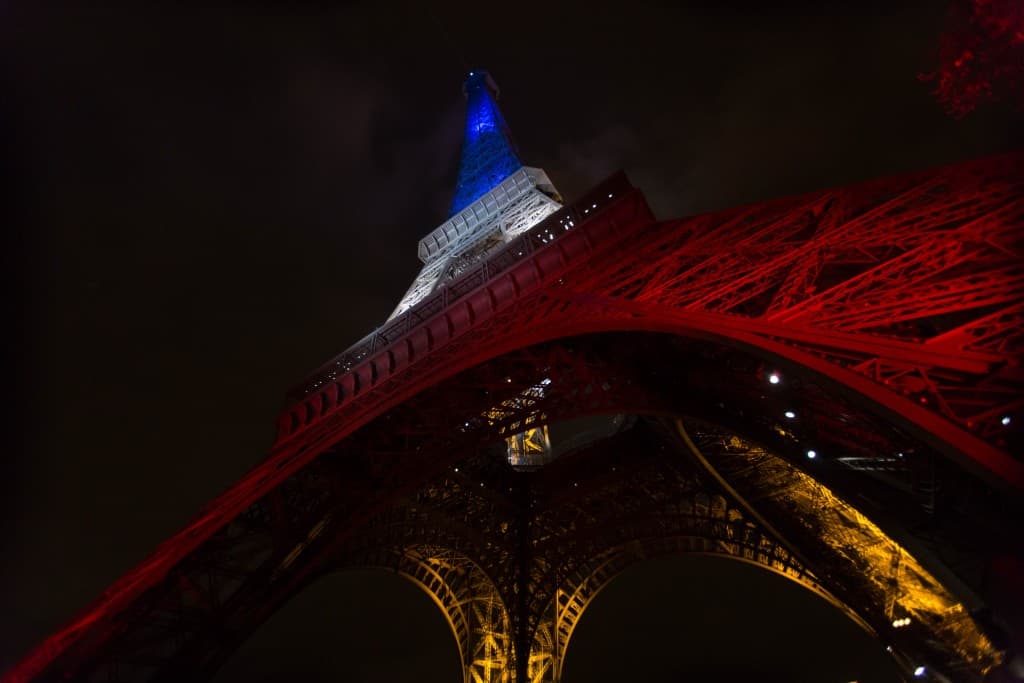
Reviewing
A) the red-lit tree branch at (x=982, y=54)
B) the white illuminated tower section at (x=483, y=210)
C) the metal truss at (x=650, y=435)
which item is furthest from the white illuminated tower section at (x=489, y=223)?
the red-lit tree branch at (x=982, y=54)

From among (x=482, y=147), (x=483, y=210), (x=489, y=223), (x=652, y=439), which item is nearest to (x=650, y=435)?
(x=652, y=439)

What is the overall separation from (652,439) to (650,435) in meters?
0.15

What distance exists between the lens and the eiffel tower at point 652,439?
5.23 meters

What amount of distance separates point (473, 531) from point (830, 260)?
14.3 meters

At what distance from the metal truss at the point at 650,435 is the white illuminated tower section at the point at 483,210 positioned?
5.49 metres

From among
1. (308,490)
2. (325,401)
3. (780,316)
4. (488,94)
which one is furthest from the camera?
(488,94)

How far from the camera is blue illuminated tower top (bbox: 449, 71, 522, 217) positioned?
3356cm

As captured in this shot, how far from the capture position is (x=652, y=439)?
19.0 meters

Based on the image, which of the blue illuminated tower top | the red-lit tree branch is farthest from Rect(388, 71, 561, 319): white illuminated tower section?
the red-lit tree branch

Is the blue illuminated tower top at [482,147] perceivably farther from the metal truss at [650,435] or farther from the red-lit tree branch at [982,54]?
the red-lit tree branch at [982,54]

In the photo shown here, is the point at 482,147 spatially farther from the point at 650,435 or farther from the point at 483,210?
the point at 650,435

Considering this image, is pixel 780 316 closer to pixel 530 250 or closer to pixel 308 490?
pixel 530 250

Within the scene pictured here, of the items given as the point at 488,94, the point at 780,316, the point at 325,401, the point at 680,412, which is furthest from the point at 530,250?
the point at 488,94

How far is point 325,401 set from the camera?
45.1 feet
